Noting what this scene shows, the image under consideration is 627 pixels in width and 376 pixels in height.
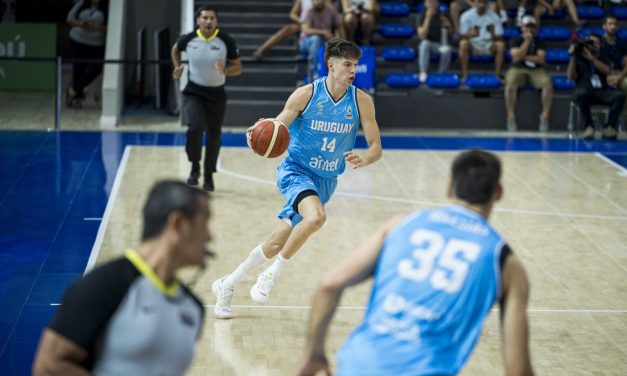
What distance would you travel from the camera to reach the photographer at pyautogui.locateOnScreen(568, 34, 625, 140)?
647 inches

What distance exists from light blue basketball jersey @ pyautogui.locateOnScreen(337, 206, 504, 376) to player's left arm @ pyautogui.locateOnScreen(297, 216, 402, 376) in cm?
8

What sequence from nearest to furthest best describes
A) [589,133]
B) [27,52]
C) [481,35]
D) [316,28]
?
1. [589,133]
2. [316,28]
3. [481,35]
4. [27,52]

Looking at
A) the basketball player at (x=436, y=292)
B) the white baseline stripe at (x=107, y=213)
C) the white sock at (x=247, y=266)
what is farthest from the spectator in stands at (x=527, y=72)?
the basketball player at (x=436, y=292)

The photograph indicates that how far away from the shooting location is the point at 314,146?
7.57 meters

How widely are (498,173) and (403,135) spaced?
12.9 m

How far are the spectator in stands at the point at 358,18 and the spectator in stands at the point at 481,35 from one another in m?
1.54

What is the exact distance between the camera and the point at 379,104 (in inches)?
677

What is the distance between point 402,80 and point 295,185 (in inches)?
392

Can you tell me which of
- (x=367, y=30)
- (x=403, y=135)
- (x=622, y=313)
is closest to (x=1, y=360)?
(x=622, y=313)

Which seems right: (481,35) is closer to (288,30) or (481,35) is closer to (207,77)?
(288,30)

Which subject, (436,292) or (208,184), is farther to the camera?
(208,184)

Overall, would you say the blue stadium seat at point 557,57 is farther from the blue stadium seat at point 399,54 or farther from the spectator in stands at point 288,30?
the spectator in stands at point 288,30

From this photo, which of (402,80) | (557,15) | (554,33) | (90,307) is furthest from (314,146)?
(557,15)

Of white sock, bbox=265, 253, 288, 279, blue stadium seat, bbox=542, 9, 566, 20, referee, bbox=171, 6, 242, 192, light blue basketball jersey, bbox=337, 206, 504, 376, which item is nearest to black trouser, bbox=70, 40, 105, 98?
referee, bbox=171, 6, 242, 192
